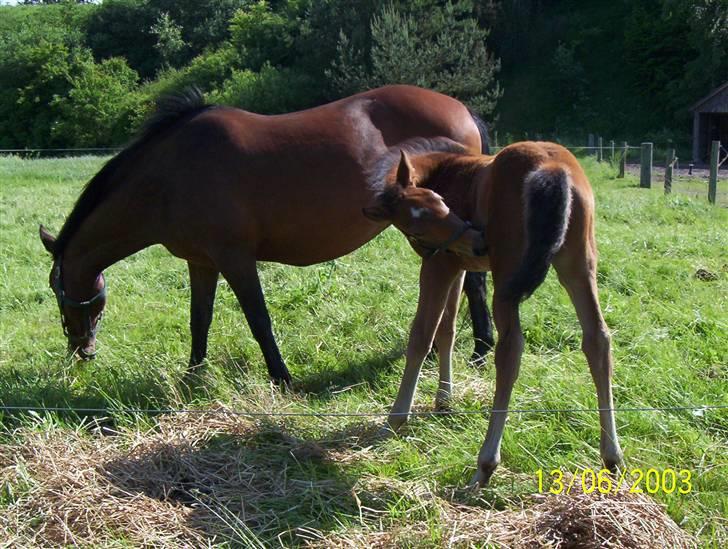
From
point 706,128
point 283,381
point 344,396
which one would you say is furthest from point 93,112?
point 344,396

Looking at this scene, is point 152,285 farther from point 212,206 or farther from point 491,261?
point 491,261

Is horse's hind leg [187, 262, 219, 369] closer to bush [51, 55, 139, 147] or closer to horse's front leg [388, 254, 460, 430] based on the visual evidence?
horse's front leg [388, 254, 460, 430]

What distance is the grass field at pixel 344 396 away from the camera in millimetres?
3270

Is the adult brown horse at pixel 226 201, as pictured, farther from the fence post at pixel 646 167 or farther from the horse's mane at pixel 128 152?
the fence post at pixel 646 167

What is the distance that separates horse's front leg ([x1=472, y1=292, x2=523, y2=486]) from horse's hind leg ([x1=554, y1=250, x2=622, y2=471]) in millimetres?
333

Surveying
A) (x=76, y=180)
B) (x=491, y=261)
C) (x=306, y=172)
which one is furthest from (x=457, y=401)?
(x=76, y=180)

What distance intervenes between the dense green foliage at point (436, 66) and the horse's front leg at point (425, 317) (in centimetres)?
2993

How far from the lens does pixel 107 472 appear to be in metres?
3.55

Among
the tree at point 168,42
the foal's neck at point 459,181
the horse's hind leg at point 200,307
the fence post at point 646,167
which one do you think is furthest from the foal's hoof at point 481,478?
the tree at point 168,42

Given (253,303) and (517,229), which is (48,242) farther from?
(517,229)

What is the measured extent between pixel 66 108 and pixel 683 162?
33501 mm

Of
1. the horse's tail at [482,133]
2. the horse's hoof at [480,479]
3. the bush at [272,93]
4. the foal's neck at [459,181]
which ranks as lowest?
the horse's hoof at [480,479]

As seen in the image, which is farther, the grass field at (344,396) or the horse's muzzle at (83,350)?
the horse's muzzle at (83,350)

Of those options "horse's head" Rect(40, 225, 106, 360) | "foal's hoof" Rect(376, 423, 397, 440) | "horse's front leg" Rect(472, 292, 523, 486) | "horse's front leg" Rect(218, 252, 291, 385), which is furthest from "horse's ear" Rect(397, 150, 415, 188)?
"horse's head" Rect(40, 225, 106, 360)
